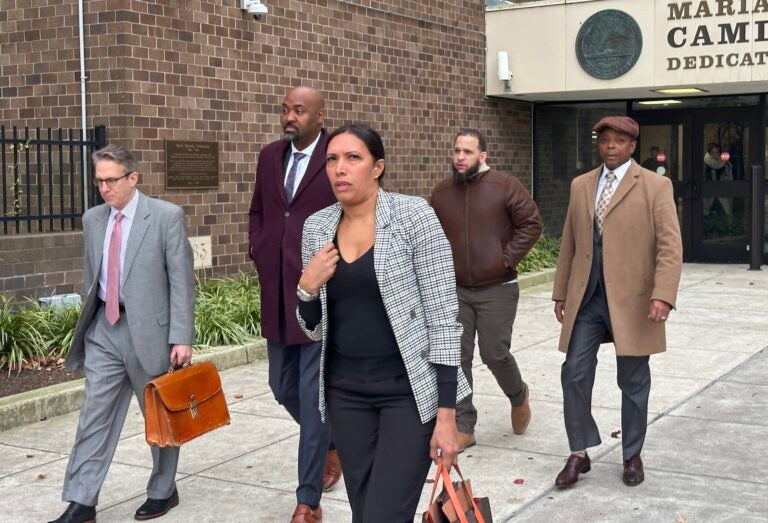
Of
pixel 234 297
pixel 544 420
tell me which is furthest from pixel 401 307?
pixel 234 297

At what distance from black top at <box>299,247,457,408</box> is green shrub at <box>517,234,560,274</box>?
11287 millimetres

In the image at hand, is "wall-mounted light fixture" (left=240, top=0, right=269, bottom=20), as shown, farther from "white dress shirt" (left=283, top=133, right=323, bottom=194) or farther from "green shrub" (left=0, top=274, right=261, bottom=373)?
"white dress shirt" (left=283, top=133, right=323, bottom=194)

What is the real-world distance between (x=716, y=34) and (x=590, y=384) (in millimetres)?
11188

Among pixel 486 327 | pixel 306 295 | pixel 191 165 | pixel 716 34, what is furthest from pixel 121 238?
pixel 716 34

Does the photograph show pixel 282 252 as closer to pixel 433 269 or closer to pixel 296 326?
pixel 296 326

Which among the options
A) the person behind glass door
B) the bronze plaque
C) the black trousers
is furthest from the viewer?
the person behind glass door

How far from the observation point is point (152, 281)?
5.38 m

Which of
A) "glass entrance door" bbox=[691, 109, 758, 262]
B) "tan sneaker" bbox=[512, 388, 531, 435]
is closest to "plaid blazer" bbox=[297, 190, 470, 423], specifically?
"tan sneaker" bbox=[512, 388, 531, 435]

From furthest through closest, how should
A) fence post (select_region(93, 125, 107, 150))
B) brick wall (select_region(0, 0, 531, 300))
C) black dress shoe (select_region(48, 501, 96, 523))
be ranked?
brick wall (select_region(0, 0, 531, 300)) → fence post (select_region(93, 125, 107, 150)) → black dress shoe (select_region(48, 501, 96, 523))

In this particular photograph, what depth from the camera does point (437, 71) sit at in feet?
54.0

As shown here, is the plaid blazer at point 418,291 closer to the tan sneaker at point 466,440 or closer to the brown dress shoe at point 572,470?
the brown dress shoe at point 572,470

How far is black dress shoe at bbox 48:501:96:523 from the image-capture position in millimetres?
5301

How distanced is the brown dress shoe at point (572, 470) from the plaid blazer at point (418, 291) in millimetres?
2242

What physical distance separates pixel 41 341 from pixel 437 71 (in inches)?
356
